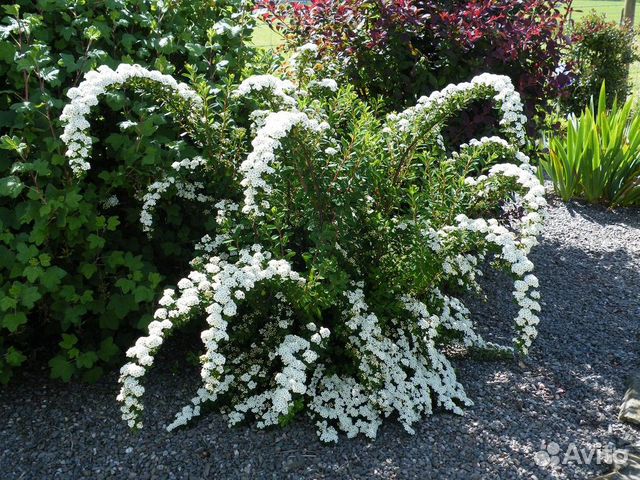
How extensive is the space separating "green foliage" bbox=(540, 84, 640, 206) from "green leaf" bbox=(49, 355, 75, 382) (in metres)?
3.73

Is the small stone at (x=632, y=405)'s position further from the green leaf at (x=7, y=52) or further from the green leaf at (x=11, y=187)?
the green leaf at (x=7, y=52)

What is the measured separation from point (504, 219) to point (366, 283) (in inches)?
56.4

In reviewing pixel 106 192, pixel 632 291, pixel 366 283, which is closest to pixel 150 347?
pixel 106 192

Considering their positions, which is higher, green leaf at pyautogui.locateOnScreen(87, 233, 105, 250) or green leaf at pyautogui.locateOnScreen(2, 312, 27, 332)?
green leaf at pyautogui.locateOnScreen(87, 233, 105, 250)

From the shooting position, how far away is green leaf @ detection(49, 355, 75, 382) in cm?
302

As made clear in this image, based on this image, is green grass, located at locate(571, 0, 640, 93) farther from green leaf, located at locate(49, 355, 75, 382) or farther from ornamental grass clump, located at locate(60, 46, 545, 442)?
green leaf, located at locate(49, 355, 75, 382)

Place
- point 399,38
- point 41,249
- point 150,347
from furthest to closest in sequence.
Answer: point 399,38 → point 41,249 → point 150,347

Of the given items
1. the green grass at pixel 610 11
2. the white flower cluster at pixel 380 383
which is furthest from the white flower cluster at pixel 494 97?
the green grass at pixel 610 11

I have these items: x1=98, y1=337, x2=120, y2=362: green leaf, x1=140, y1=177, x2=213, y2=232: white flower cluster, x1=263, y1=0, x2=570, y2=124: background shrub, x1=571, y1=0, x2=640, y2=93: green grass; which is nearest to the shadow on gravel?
x1=263, y1=0, x2=570, y2=124: background shrub

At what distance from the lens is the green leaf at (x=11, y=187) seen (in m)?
2.77

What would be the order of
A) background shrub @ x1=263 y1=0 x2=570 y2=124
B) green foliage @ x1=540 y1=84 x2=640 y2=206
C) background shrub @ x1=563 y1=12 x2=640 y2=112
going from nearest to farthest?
background shrub @ x1=263 y1=0 x2=570 y2=124 < green foliage @ x1=540 y1=84 x2=640 y2=206 < background shrub @ x1=563 y1=12 x2=640 y2=112

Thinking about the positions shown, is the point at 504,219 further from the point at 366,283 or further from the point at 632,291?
the point at 366,283

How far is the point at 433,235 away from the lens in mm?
2963

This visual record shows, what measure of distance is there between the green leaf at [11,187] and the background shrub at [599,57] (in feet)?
20.8
